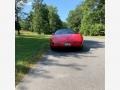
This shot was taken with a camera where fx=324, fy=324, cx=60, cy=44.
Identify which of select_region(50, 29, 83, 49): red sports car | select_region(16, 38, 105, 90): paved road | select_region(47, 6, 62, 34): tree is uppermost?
select_region(47, 6, 62, 34): tree

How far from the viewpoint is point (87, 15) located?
593 centimetres

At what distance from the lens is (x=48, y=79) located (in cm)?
531

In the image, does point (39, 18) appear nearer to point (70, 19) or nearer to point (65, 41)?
point (70, 19)

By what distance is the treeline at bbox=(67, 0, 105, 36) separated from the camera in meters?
5.76

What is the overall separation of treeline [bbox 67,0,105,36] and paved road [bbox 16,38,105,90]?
2.29 feet

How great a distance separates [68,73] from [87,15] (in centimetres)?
114

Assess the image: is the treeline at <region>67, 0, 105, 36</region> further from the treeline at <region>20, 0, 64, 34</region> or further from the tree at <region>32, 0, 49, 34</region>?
the tree at <region>32, 0, 49, 34</region>

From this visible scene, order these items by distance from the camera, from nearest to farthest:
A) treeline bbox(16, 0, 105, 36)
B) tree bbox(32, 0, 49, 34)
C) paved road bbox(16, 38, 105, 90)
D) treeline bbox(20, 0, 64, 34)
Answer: paved road bbox(16, 38, 105, 90) < treeline bbox(16, 0, 105, 36) < treeline bbox(20, 0, 64, 34) < tree bbox(32, 0, 49, 34)

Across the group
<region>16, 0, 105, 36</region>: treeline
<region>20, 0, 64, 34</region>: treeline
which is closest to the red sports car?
<region>16, 0, 105, 36</region>: treeline
